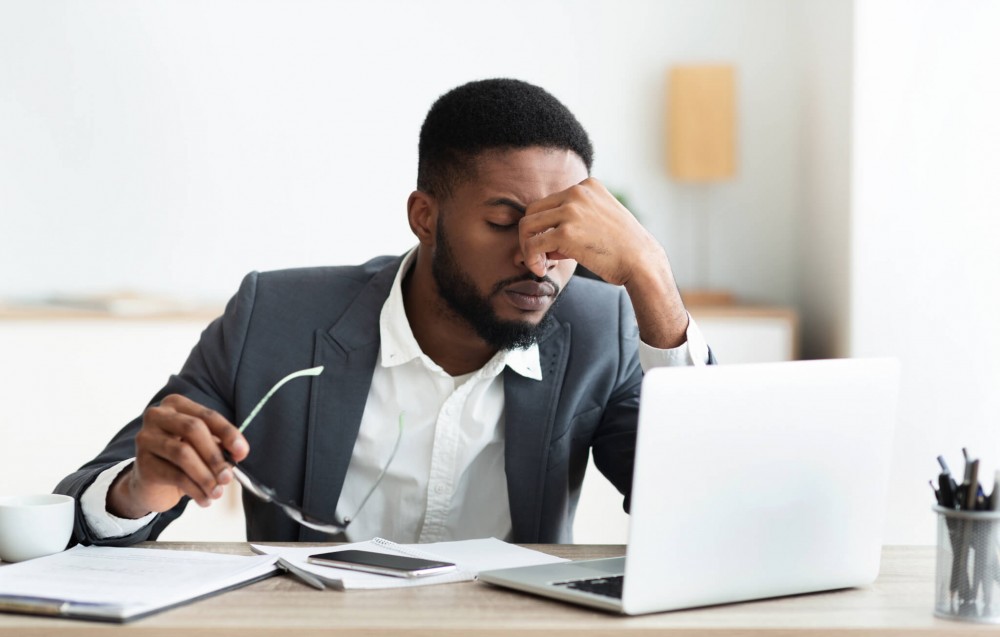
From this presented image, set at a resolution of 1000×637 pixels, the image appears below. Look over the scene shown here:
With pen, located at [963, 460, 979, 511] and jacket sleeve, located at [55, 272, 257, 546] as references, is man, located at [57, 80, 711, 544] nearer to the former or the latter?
jacket sleeve, located at [55, 272, 257, 546]

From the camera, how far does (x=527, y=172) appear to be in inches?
66.3

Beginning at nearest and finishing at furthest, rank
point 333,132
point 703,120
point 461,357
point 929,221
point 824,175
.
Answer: point 461,357
point 929,221
point 824,175
point 703,120
point 333,132

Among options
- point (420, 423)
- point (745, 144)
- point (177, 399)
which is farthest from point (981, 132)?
point (177, 399)

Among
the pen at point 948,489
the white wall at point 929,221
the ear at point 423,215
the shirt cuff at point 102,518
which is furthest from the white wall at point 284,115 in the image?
the pen at point 948,489

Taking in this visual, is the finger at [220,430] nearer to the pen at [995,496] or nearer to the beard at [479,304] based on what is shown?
the beard at [479,304]

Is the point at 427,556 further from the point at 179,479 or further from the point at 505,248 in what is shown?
the point at 505,248

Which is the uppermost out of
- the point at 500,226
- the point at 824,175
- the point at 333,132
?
the point at 333,132

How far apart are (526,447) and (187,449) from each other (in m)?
0.65

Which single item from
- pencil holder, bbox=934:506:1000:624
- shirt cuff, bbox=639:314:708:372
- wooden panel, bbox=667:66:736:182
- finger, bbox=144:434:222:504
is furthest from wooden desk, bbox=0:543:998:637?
wooden panel, bbox=667:66:736:182

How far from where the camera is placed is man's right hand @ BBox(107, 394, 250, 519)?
1.23 meters

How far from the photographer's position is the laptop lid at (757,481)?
3.54ft

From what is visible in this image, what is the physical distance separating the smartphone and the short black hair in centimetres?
67

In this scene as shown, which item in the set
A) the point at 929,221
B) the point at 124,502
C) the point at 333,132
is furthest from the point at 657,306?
the point at 333,132

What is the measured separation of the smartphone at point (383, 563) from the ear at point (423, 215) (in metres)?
0.68
